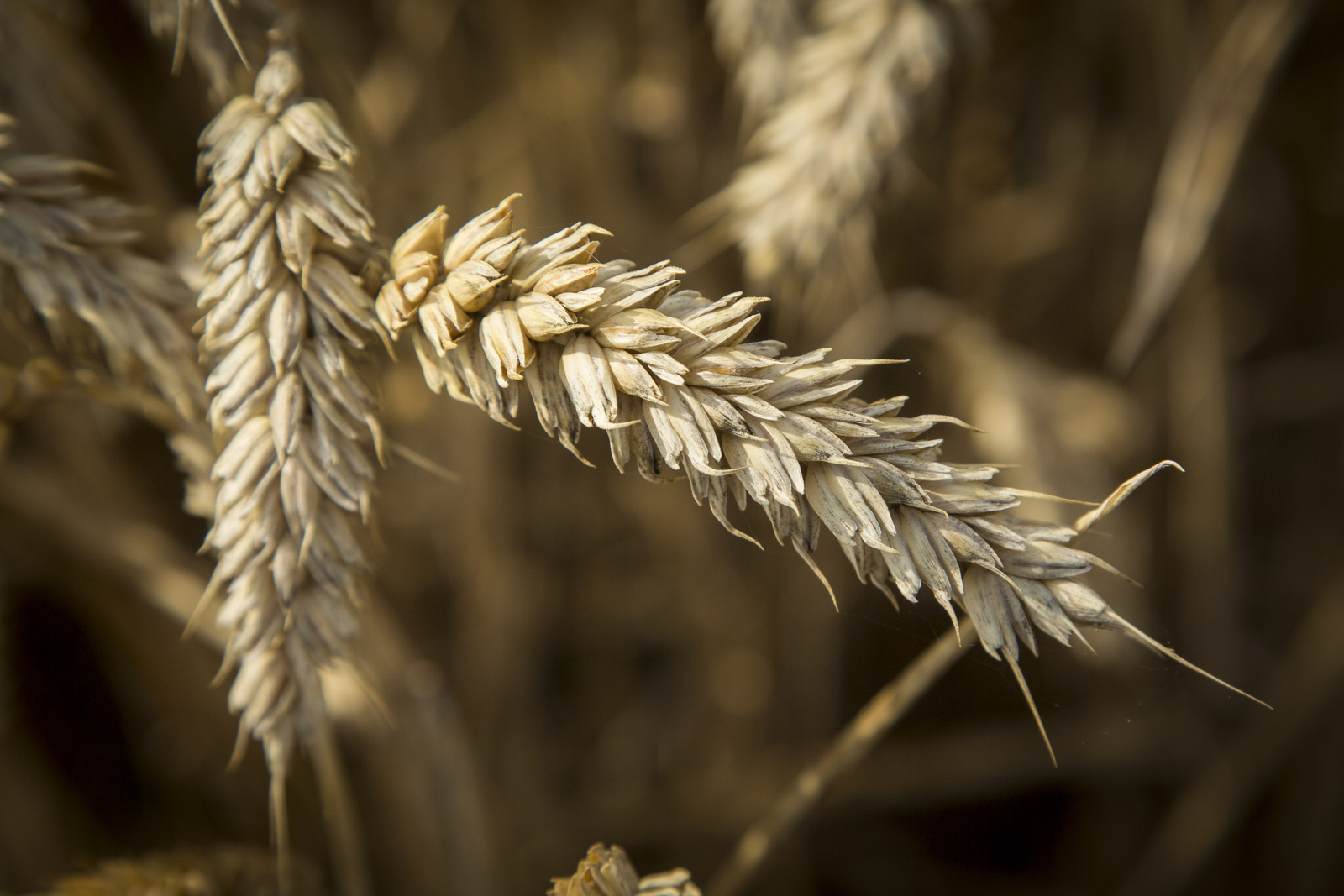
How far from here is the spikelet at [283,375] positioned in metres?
0.58

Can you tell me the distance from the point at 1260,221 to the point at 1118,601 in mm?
1165

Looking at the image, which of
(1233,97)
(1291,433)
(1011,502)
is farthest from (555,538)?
(1291,433)

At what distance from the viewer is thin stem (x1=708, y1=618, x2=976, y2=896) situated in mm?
697

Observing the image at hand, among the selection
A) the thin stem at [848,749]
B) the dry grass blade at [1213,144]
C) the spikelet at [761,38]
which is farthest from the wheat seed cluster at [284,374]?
the dry grass blade at [1213,144]

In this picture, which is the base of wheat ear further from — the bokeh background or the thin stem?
the bokeh background

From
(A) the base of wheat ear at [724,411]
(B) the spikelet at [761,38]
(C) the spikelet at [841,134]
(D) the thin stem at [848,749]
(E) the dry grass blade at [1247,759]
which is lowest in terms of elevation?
(E) the dry grass blade at [1247,759]

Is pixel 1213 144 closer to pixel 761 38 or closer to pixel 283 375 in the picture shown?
pixel 761 38

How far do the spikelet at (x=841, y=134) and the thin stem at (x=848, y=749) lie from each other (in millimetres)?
574

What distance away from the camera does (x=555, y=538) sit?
1725 mm

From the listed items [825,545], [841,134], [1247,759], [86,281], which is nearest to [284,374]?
[86,281]

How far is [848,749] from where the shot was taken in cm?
78

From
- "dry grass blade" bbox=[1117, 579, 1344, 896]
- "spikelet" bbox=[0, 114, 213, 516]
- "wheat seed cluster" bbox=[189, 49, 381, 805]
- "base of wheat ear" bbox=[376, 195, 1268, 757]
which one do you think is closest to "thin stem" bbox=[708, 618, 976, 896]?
"base of wheat ear" bbox=[376, 195, 1268, 757]

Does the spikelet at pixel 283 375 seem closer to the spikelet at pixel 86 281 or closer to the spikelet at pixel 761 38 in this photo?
the spikelet at pixel 86 281

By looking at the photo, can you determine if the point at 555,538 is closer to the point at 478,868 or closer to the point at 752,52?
the point at 478,868
